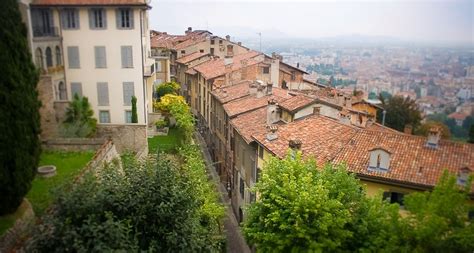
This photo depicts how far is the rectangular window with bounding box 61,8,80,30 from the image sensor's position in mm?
27594

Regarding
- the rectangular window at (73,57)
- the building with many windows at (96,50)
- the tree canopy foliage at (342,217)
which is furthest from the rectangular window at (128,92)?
the tree canopy foliage at (342,217)

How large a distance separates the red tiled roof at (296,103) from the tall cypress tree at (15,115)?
15845 millimetres

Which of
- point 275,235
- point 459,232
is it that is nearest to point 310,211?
point 275,235

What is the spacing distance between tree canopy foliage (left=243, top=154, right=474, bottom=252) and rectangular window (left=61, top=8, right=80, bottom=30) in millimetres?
19123

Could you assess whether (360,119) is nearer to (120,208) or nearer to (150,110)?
(150,110)

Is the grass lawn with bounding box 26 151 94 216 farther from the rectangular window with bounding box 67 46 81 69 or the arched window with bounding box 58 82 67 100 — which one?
the rectangular window with bounding box 67 46 81 69

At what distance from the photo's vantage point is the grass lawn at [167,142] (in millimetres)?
30222

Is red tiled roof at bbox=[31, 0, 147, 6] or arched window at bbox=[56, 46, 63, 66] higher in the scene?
red tiled roof at bbox=[31, 0, 147, 6]

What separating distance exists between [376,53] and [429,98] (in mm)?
3828

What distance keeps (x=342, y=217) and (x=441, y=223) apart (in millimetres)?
3746

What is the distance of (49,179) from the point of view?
18250 millimetres

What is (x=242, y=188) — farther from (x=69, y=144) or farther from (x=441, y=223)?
(x=441, y=223)

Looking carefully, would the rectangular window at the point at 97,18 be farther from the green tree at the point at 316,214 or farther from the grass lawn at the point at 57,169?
the green tree at the point at 316,214

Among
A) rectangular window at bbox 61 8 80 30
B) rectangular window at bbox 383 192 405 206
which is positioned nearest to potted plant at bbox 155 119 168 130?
rectangular window at bbox 61 8 80 30
